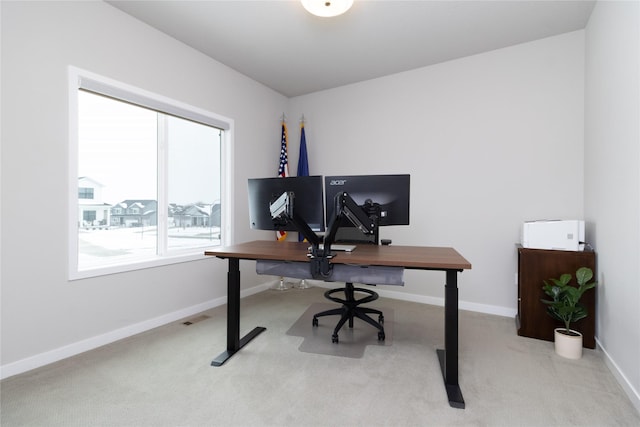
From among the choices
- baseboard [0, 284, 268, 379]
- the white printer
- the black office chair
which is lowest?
baseboard [0, 284, 268, 379]

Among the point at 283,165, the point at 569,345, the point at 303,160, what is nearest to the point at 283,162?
the point at 283,165

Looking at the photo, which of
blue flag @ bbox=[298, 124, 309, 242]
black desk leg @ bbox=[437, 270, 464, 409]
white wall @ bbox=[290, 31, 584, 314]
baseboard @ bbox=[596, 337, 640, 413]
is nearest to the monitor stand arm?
black desk leg @ bbox=[437, 270, 464, 409]

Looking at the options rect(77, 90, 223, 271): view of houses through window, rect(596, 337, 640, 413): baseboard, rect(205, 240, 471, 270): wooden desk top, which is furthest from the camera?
rect(77, 90, 223, 271): view of houses through window

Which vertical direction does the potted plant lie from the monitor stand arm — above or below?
below

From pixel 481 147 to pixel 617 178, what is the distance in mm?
1368

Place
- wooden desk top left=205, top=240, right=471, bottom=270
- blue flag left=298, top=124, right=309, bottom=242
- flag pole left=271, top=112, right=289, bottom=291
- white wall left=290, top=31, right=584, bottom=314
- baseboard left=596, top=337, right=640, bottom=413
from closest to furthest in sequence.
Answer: baseboard left=596, top=337, right=640, bottom=413
wooden desk top left=205, top=240, right=471, bottom=270
white wall left=290, top=31, right=584, bottom=314
flag pole left=271, top=112, right=289, bottom=291
blue flag left=298, top=124, right=309, bottom=242

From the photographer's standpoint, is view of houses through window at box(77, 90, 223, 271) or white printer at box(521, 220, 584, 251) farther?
view of houses through window at box(77, 90, 223, 271)

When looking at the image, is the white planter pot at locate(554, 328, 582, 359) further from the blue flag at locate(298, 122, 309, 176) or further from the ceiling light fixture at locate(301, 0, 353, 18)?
the blue flag at locate(298, 122, 309, 176)

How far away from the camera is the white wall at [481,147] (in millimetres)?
2846

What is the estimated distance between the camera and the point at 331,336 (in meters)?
2.53

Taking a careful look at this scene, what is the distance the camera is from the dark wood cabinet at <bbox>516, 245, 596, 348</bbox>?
2.32m

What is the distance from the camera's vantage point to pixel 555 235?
2.46m

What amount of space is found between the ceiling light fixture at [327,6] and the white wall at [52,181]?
1605 millimetres

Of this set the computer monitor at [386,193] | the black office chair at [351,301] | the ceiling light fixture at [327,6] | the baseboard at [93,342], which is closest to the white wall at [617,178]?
the computer monitor at [386,193]
